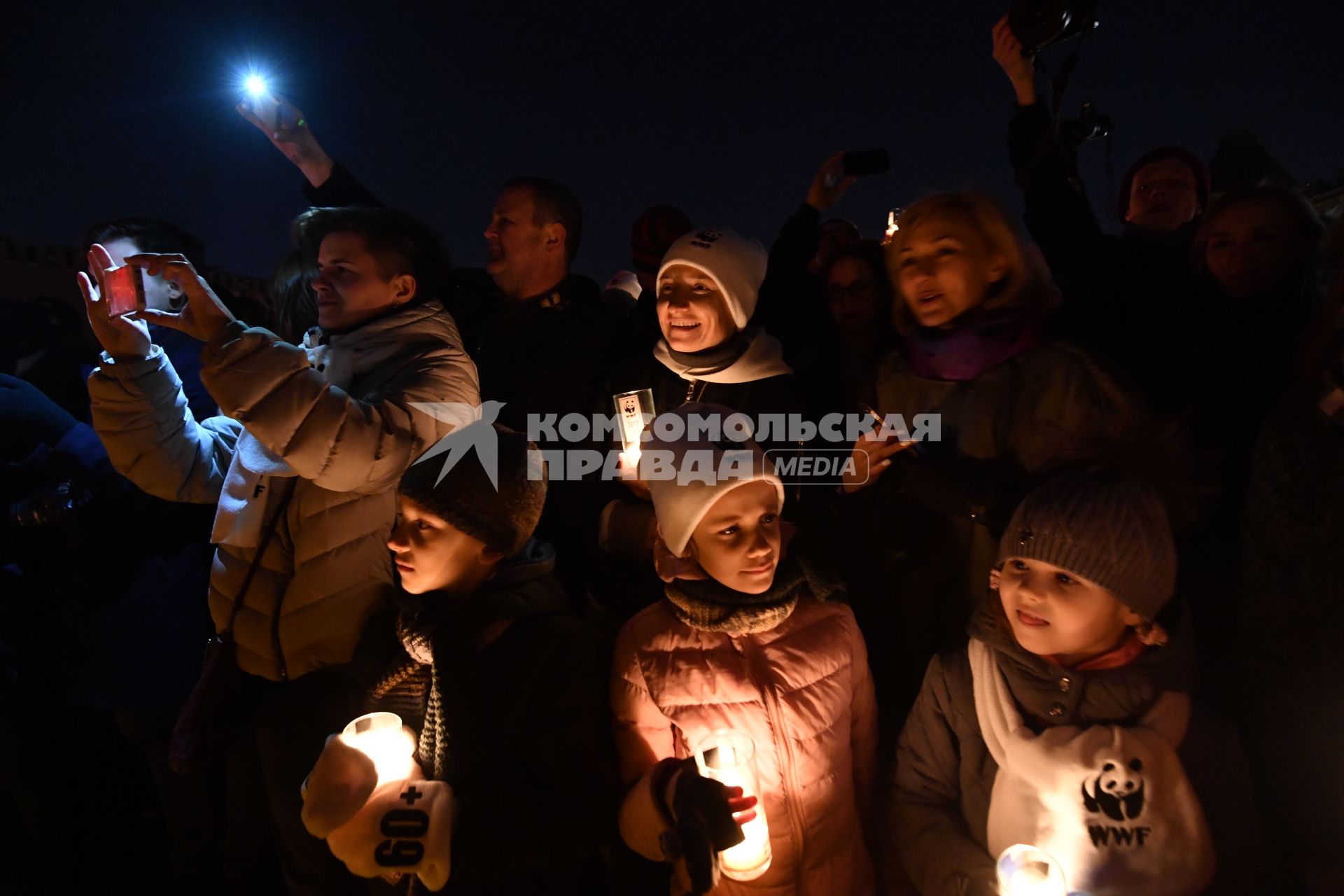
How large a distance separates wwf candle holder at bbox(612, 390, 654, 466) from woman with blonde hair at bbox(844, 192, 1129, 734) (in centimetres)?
75

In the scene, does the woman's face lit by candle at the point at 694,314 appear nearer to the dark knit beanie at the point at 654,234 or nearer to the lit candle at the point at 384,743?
the dark knit beanie at the point at 654,234

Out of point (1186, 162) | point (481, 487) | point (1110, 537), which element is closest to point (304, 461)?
point (481, 487)

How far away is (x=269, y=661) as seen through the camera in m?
2.11

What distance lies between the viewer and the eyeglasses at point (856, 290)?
299 cm

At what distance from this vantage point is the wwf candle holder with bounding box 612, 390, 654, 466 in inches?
96.0

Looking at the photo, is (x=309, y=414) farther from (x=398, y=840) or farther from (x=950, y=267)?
(x=950, y=267)

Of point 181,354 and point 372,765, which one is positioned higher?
point 181,354

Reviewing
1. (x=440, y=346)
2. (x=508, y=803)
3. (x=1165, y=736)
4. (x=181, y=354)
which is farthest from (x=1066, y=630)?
(x=181, y=354)

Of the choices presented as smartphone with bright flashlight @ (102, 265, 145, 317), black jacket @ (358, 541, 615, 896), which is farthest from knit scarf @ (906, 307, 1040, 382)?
smartphone with bright flashlight @ (102, 265, 145, 317)

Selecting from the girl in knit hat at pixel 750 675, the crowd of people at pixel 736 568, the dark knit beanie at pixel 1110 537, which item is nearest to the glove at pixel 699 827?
the crowd of people at pixel 736 568

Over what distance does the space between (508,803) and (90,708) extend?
3.18m

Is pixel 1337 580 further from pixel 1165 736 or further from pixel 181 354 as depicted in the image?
pixel 181 354

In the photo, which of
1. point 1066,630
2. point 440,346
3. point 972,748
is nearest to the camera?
point 1066,630

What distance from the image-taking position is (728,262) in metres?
2.63
